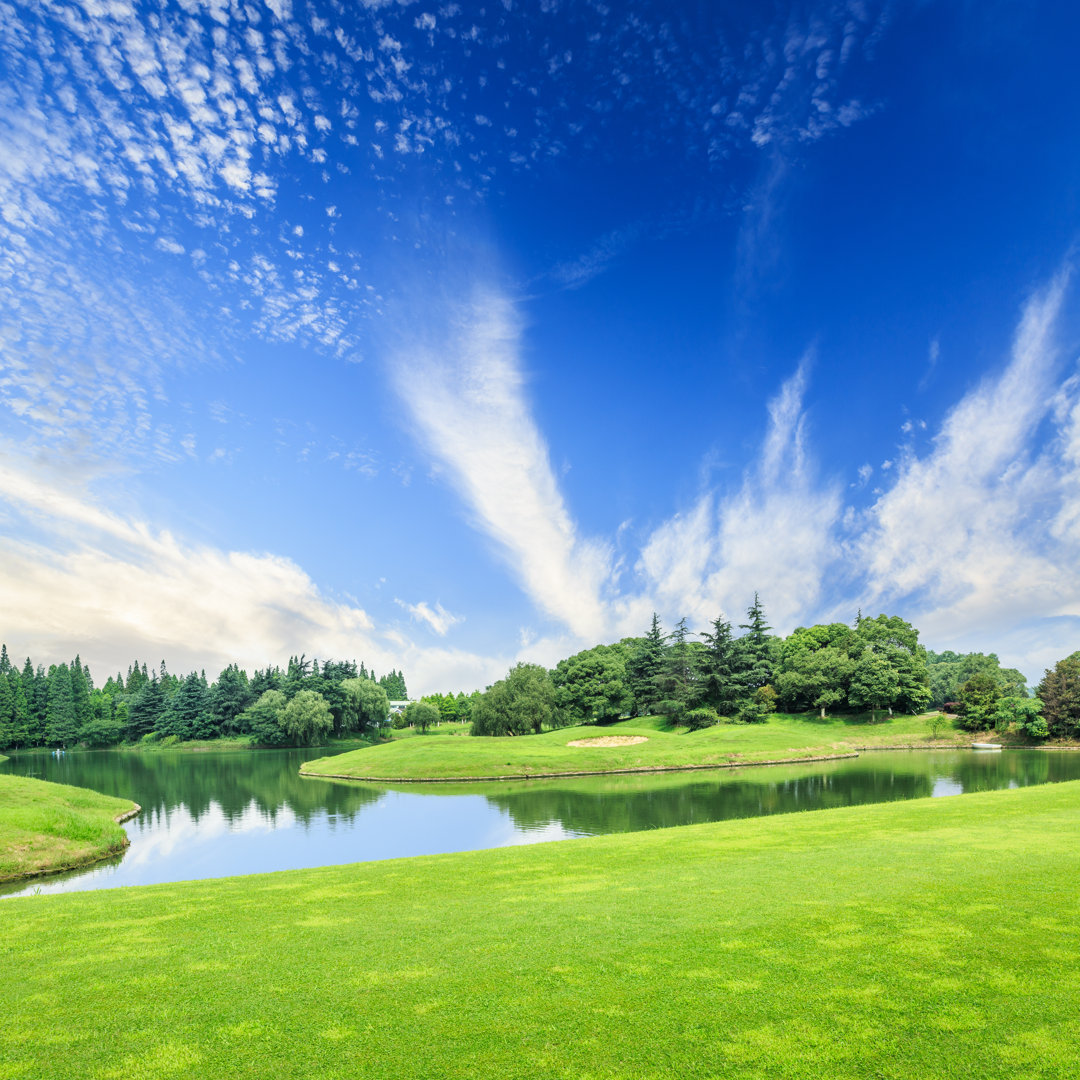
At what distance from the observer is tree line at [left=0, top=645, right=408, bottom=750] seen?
346 feet

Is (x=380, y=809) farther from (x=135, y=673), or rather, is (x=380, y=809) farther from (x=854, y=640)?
(x=135, y=673)

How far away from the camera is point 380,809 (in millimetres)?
39812

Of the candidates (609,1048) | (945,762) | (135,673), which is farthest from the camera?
(135,673)

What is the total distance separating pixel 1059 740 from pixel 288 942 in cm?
8221

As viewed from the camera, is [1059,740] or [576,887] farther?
[1059,740]

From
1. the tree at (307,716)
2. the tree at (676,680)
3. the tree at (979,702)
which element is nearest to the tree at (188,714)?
the tree at (307,716)

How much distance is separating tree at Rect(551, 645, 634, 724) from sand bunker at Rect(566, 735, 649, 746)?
29373 millimetres

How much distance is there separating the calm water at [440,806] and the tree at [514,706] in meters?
26.1

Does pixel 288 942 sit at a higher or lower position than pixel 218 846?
higher

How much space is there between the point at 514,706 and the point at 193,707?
228ft

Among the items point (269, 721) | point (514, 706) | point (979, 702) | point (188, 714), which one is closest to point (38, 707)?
point (188, 714)

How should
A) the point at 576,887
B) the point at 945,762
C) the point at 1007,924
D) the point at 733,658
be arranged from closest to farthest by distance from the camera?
the point at 1007,924 → the point at 576,887 → the point at 945,762 → the point at 733,658

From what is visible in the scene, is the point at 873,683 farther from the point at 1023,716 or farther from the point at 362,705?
the point at 362,705

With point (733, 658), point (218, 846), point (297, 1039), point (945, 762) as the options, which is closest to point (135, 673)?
point (733, 658)
